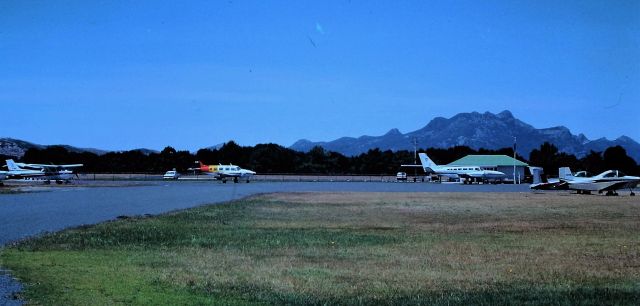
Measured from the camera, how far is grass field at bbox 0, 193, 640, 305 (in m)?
10.5

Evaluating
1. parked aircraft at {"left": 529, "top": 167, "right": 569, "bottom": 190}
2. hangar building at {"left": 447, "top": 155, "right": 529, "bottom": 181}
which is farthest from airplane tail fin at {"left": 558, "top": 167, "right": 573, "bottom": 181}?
hangar building at {"left": 447, "top": 155, "right": 529, "bottom": 181}

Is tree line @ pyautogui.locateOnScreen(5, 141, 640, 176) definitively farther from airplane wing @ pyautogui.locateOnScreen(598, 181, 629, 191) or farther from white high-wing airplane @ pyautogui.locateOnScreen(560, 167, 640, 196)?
airplane wing @ pyautogui.locateOnScreen(598, 181, 629, 191)

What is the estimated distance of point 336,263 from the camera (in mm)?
14141

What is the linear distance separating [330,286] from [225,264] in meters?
3.44

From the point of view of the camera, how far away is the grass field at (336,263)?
34.5 feet

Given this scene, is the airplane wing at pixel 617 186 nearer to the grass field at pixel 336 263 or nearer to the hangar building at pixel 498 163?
the grass field at pixel 336 263

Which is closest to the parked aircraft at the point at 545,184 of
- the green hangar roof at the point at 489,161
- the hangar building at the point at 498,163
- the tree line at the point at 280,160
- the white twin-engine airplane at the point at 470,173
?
the white twin-engine airplane at the point at 470,173

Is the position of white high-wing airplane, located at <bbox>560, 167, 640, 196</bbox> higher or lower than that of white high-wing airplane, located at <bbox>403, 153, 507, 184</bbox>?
lower

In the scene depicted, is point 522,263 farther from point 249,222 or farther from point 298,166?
point 298,166

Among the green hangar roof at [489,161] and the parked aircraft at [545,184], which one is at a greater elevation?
the green hangar roof at [489,161]

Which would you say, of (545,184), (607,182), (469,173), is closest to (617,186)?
(607,182)

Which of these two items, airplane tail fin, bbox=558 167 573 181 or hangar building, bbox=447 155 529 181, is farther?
hangar building, bbox=447 155 529 181

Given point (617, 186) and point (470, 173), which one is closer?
point (617, 186)

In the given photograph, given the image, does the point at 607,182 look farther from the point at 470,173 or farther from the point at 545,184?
the point at 470,173
